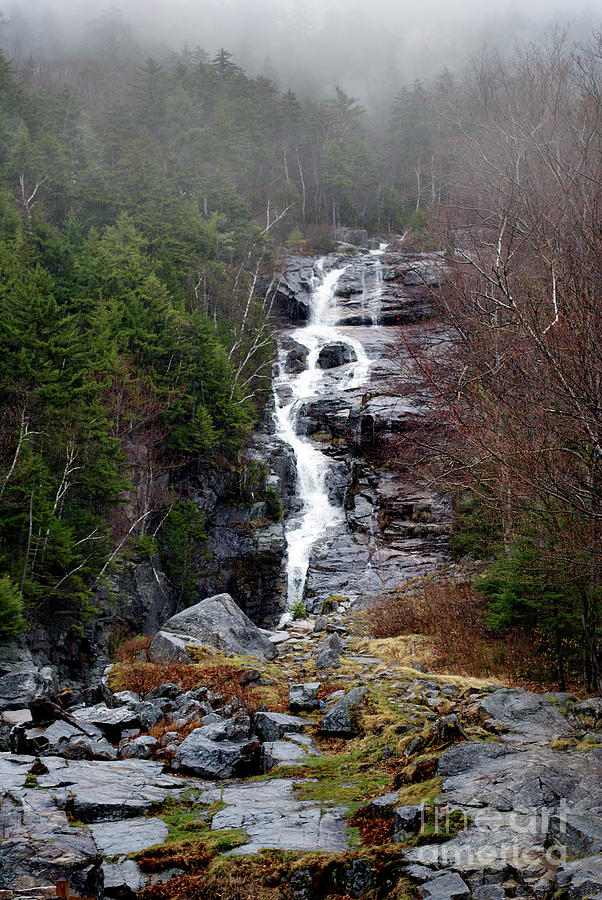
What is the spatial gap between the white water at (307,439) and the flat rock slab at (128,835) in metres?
17.9

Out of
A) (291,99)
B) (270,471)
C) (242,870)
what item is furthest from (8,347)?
Result: (291,99)

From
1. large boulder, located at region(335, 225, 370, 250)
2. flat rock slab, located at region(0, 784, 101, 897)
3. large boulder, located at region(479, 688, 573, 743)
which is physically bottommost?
large boulder, located at region(479, 688, 573, 743)

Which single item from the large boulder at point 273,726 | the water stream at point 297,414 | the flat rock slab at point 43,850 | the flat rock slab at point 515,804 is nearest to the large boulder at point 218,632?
the large boulder at point 273,726

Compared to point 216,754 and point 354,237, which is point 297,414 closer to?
point 216,754

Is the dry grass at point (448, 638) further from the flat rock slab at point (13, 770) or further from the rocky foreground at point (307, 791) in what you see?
the flat rock slab at point (13, 770)

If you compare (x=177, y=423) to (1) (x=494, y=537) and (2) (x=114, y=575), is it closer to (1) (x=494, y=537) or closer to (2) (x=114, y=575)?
(2) (x=114, y=575)

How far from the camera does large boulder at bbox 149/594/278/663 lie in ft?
39.3

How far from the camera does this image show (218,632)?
12.6m

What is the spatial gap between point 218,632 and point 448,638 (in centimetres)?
463

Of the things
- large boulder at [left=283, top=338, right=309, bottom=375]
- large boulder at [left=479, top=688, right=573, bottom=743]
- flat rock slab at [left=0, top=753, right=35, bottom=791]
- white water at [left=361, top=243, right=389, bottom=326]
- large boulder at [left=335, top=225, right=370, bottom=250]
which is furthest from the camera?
large boulder at [left=335, top=225, right=370, bottom=250]

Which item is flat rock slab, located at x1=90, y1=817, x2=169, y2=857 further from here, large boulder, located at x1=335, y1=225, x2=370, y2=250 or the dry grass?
large boulder, located at x1=335, y1=225, x2=370, y2=250

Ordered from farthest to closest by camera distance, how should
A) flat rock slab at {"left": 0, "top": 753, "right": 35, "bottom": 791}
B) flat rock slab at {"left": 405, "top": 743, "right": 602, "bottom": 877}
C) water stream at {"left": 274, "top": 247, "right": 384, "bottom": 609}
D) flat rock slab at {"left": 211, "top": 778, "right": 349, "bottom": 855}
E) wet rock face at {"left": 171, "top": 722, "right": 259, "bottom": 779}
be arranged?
1. water stream at {"left": 274, "top": 247, "right": 384, "bottom": 609}
2. wet rock face at {"left": 171, "top": 722, "right": 259, "bottom": 779}
3. flat rock slab at {"left": 0, "top": 753, "right": 35, "bottom": 791}
4. flat rock slab at {"left": 211, "top": 778, "right": 349, "bottom": 855}
5. flat rock slab at {"left": 405, "top": 743, "right": 602, "bottom": 877}

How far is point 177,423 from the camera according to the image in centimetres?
2645

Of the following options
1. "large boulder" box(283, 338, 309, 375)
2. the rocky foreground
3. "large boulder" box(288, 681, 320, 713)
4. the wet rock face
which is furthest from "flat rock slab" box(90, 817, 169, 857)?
"large boulder" box(283, 338, 309, 375)
